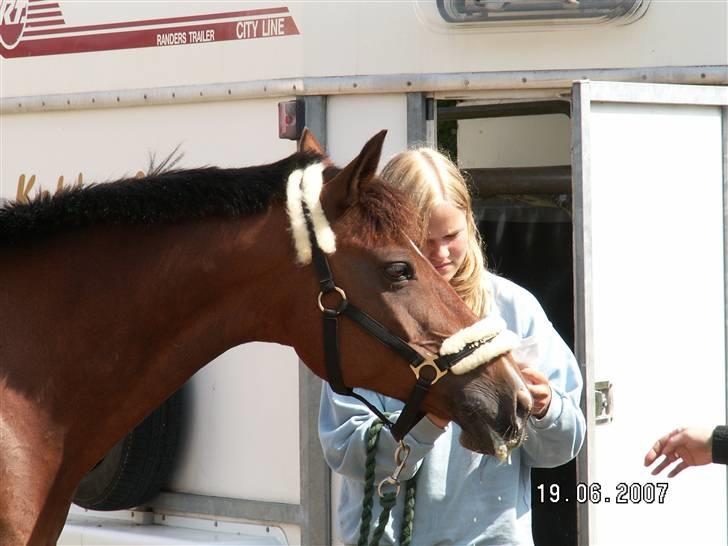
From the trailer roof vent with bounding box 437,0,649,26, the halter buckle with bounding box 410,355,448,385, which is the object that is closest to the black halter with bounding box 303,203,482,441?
the halter buckle with bounding box 410,355,448,385

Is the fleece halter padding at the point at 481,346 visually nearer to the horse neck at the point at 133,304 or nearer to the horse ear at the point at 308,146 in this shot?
the horse neck at the point at 133,304

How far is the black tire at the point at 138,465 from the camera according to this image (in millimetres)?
3826

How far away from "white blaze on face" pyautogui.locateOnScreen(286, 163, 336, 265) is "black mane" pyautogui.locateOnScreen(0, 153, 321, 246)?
1.8 inches

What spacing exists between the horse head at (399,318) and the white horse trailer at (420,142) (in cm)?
102

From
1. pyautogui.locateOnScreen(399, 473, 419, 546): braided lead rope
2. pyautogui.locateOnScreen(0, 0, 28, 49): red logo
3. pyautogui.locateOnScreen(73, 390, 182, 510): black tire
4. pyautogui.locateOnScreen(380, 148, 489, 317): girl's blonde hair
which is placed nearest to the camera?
pyautogui.locateOnScreen(399, 473, 419, 546): braided lead rope

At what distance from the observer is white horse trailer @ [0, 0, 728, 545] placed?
343 centimetres

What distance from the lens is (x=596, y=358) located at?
3.40m

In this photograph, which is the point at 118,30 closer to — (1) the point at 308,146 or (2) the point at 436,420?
(1) the point at 308,146

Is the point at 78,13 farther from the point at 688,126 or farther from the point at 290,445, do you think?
the point at 688,126

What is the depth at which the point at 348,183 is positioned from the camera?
2.36 metres

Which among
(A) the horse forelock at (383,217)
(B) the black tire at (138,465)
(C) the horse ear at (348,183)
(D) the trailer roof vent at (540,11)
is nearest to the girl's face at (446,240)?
(A) the horse forelock at (383,217)

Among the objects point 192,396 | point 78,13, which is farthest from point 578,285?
point 78,13

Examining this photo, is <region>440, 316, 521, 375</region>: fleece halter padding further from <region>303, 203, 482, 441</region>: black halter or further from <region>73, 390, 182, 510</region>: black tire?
<region>73, 390, 182, 510</region>: black tire

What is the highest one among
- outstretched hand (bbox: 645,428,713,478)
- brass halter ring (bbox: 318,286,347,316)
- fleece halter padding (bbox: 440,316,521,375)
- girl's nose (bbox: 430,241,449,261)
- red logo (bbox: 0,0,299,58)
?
red logo (bbox: 0,0,299,58)
